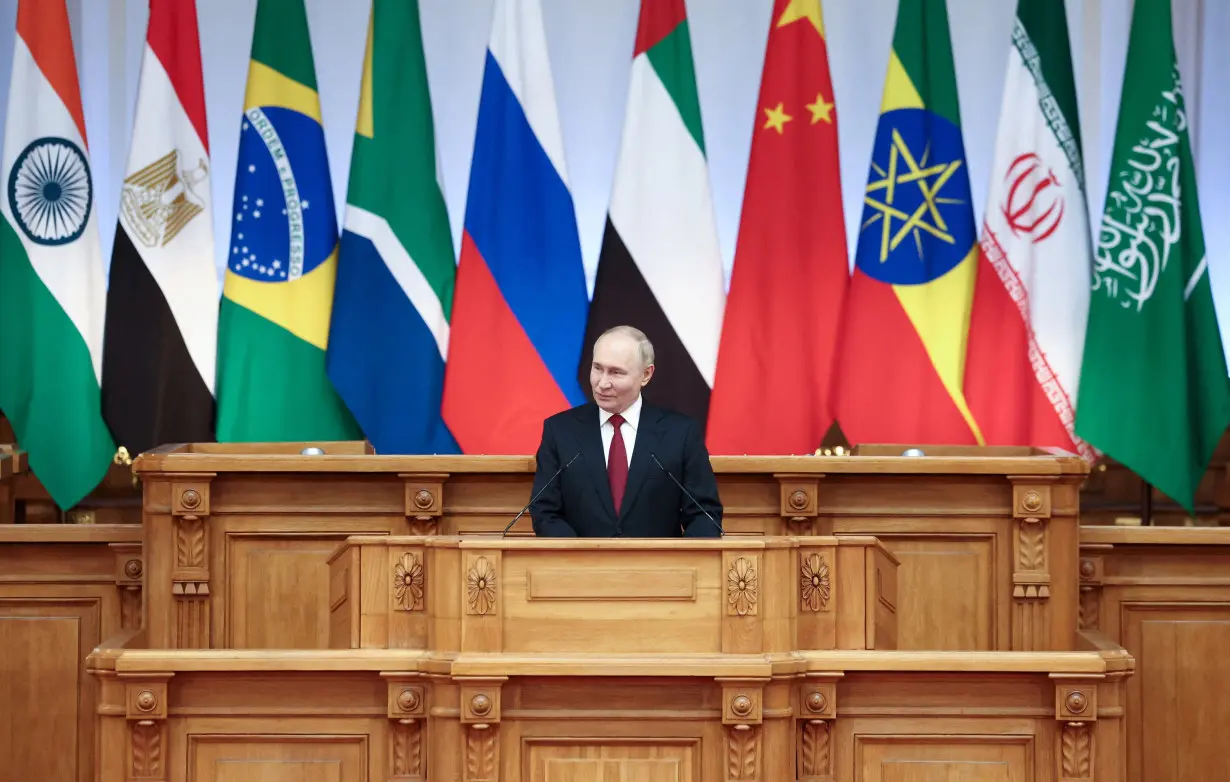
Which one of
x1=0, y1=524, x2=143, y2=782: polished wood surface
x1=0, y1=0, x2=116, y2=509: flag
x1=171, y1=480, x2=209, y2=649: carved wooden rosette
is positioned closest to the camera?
x1=171, y1=480, x2=209, y2=649: carved wooden rosette

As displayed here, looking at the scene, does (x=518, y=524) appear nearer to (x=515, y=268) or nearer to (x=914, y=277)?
(x=515, y=268)

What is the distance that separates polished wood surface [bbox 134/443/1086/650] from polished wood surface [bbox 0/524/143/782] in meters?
0.36

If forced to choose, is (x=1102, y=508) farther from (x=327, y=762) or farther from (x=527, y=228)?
(x=327, y=762)

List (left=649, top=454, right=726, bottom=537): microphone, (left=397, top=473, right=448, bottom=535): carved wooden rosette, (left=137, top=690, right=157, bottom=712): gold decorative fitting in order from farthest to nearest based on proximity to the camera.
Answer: (left=397, top=473, right=448, bottom=535): carved wooden rosette
(left=649, top=454, right=726, bottom=537): microphone
(left=137, top=690, right=157, bottom=712): gold decorative fitting

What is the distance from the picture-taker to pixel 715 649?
3492 millimetres

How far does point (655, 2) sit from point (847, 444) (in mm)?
1885

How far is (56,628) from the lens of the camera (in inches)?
190

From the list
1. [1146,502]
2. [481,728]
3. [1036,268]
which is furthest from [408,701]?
[1146,502]

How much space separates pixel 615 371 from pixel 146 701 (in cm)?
142

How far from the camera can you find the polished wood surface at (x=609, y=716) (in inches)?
136

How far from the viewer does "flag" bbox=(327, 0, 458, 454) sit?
5766mm

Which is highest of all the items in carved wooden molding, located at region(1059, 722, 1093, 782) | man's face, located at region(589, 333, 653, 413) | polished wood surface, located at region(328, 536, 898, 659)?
man's face, located at region(589, 333, 653, 413)

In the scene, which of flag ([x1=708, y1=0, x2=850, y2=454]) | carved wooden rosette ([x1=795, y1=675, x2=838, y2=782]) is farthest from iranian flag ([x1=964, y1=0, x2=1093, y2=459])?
carved wooden rosette ([x1=795, y1=675, x2=838, y2=782])

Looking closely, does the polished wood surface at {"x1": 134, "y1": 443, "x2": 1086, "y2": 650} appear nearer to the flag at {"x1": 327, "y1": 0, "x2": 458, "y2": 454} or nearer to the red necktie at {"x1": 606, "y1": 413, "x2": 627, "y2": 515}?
the red necktie at {"x1": 606, "y1": 413, "x2": 627, "y2": 515}
